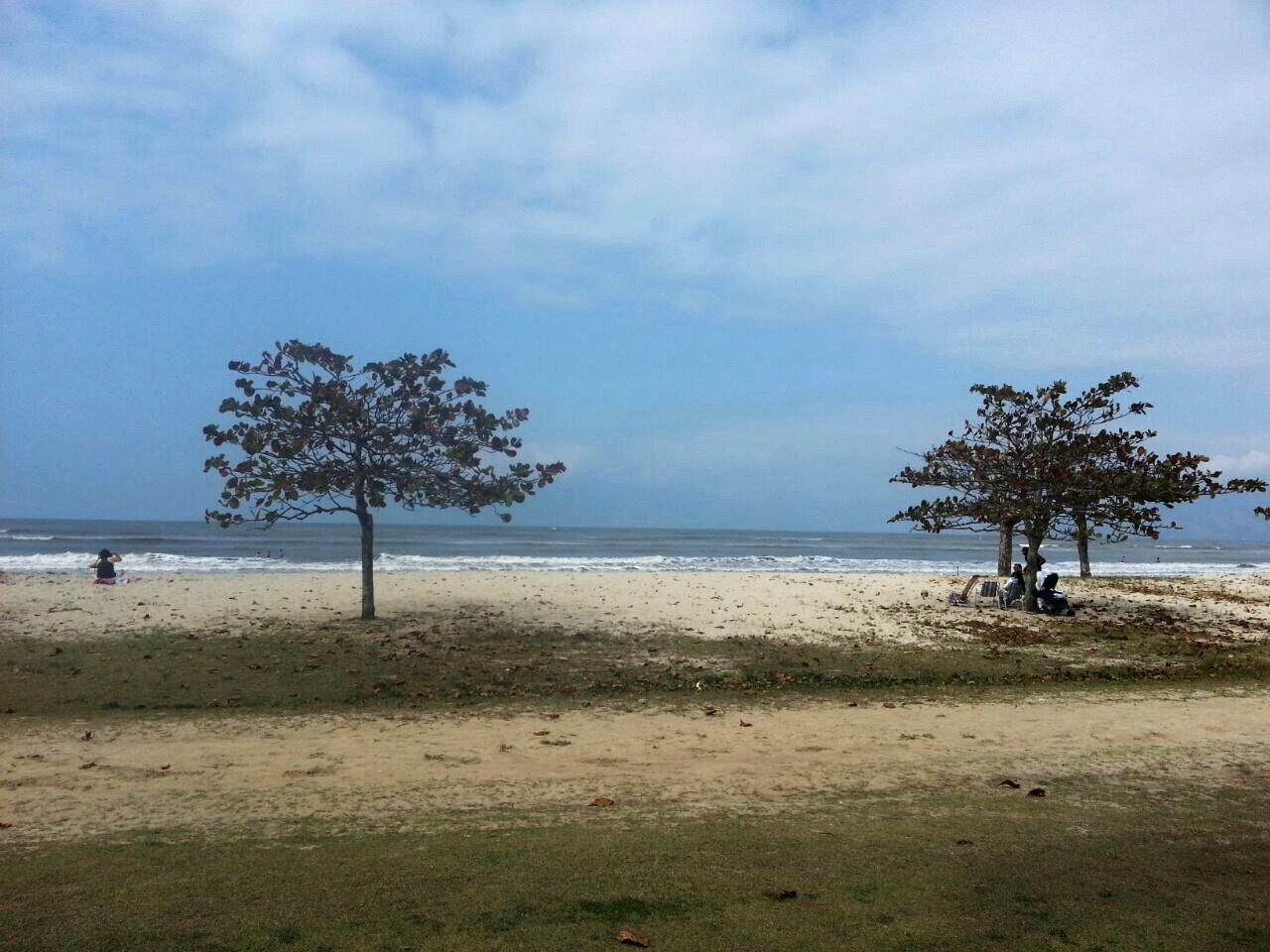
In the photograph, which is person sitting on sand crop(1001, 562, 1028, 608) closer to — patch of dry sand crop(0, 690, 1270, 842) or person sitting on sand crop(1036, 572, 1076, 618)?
person sitting on sand crop(1036, 572, 1076, 618)

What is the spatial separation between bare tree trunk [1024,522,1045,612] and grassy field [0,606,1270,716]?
2830 mm

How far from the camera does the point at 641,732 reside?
8797 millimetres

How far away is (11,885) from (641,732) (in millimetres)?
5209

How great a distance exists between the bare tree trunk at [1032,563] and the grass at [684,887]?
13.4 m

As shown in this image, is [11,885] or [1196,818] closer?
[11,885]

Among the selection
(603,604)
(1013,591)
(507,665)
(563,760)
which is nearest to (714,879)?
(563,760)

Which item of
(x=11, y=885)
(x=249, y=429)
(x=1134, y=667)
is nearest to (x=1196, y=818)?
(x=11, y=885)

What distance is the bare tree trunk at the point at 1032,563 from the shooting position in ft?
62.2

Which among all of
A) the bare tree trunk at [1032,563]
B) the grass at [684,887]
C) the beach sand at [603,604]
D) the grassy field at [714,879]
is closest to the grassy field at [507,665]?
the beach sand at [603,604]

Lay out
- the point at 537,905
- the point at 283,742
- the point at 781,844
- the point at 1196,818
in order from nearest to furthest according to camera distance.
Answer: the point at 537,905, the point at 781,844, the point at 1196,818, the point at 283,742

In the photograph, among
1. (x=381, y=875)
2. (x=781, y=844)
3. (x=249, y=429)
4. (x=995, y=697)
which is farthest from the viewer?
(x=249, y=429)

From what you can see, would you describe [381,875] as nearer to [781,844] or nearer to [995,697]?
[781,844]

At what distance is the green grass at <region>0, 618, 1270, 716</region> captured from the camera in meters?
10.7

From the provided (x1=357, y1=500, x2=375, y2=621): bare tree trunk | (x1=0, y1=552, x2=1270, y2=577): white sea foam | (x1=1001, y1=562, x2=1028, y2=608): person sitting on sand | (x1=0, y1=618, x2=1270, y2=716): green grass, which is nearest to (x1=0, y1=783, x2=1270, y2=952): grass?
(x1=0, y1=618, x2=1270, y2=716): green grass
